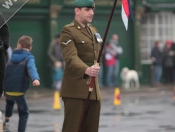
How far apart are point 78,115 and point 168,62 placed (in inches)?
808

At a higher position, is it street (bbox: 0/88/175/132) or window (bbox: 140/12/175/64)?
window (bbox: 140/12/175/64)

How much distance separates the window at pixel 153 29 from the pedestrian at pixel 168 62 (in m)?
0.80

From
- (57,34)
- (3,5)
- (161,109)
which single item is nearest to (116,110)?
(161,109)

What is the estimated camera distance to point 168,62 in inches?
1093

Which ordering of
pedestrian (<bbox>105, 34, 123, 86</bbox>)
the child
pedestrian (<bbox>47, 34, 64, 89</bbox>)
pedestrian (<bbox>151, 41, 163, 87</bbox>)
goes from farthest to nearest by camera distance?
1. pedestrian (<bbox>151, 41, 163, 87</bbox>)
2. pedestrian (<bbox>105, 34, 123, 86</bbox>)
3. pedestrian (<bbox>47, 34, 64, 89</bbox>)
4. the child

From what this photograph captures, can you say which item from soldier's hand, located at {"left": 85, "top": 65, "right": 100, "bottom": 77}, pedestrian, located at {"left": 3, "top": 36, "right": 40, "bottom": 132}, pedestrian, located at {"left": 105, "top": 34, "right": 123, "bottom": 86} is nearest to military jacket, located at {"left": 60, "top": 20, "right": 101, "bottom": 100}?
soldier's hand, located at {"left": 85, "top": 65, "right": 100, "bottom": 77}

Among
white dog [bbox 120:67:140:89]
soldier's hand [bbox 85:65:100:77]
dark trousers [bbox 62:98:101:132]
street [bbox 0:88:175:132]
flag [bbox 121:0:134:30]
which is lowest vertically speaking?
street [bbox 0:88:175:132]

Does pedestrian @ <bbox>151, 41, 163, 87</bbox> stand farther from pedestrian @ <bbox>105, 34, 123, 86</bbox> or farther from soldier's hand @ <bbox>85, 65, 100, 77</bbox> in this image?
soldier's hand @ <bbox>85, 65, 100, 77</bbox>

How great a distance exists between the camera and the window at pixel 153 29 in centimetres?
2820

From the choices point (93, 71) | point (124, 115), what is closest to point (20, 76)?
point (93, 71)

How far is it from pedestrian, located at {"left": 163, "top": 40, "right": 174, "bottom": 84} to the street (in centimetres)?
527

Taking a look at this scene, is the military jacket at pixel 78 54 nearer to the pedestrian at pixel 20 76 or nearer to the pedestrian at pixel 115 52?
the pedestrian at pixel 20 76

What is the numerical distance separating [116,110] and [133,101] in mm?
3409

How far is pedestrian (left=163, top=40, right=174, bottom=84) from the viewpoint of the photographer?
27.5m
